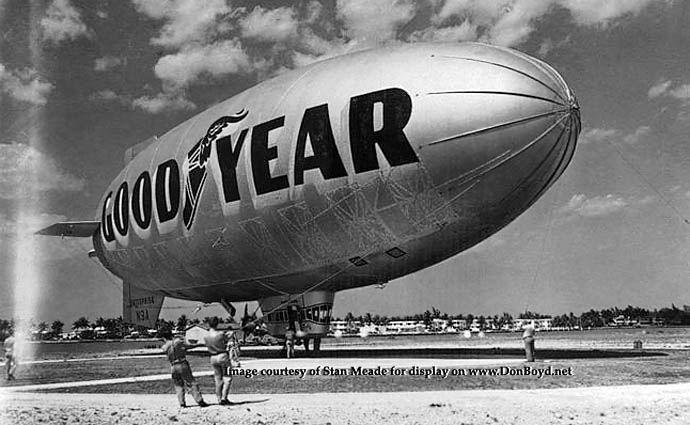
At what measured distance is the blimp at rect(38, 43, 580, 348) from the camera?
51.4 feet

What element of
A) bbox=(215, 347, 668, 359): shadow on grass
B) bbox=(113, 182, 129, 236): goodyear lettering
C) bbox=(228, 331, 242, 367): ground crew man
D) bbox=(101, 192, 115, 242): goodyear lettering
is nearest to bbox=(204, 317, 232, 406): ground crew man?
bbox=(228, 331, 242, 367): ground crew man

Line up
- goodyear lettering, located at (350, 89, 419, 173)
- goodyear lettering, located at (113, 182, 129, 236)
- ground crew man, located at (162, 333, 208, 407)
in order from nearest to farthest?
1. ground crew man, located at (162, 333, 208, 407)
2. goodyear lettering, located at (350, 89, 419, 173)
3. goodyear lettering, located at (113, 182, 129, 236)

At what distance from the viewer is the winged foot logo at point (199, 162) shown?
21.2m

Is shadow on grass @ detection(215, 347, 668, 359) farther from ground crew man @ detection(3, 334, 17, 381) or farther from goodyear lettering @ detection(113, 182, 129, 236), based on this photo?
ground crew man @ detection(3, 334, 17, 381)

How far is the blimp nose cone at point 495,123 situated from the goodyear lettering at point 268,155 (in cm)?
82

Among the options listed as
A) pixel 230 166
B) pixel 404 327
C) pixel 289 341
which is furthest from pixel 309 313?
pixel 404 327

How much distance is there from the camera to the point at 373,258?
61.9 ft

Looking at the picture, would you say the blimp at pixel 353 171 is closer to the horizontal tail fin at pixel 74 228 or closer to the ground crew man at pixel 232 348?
the ground crew man at pixel 232 348

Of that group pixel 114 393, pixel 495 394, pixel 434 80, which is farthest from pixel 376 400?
pixel 434 80

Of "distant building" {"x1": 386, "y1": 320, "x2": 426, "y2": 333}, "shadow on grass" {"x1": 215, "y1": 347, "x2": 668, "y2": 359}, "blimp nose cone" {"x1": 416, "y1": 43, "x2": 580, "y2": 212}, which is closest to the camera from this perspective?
"blimp nose cone" {"x1": 416, "y1": 43, "x2": 580, "y2": 212}

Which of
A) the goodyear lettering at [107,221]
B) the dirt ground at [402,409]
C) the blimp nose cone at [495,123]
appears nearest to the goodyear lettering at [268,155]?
the blimp nose cone at [495,123]

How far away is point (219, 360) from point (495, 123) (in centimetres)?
811

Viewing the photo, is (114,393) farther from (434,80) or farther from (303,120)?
(434,80)

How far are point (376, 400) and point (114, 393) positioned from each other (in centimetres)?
631
